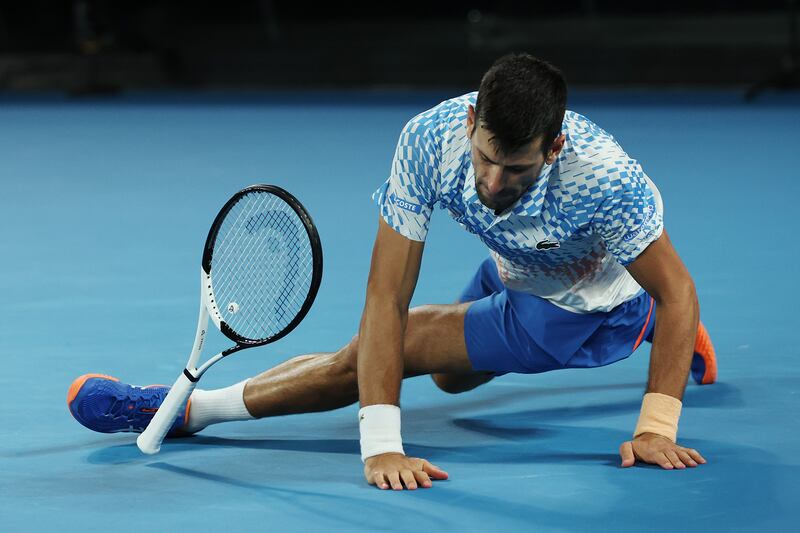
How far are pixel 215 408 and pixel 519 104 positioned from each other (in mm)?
1313

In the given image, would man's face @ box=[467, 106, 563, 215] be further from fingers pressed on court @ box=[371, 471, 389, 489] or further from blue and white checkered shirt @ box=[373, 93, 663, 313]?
fingers pressed on court @ box=[371, 471, 389, 489]

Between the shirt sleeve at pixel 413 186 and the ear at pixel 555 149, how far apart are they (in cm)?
34

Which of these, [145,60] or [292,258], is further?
[145,60]

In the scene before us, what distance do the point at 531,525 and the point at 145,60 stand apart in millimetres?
17993

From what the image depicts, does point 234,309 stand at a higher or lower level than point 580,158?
lower

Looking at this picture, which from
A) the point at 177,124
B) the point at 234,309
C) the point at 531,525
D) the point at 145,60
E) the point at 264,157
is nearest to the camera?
the point at 531,525

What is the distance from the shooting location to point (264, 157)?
11.3m

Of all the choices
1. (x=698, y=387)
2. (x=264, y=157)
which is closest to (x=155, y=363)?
(x=698, y=387)

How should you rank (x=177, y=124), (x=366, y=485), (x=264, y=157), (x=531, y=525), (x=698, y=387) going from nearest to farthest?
(x=531, y=525) < (x=366, y=485) < (x=698, y=387) < (x=264, y=157) < (x=177, y=124)

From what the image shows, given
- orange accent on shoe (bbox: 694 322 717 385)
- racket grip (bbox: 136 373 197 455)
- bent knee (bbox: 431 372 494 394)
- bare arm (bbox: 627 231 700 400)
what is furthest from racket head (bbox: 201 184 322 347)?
orange accent on shoe (bbox: 694 322 717 385)

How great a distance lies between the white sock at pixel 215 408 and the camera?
396cm

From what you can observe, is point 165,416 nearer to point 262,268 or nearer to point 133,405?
point 133,405

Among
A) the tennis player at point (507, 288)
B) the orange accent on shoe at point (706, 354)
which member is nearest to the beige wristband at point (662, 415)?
the tennis player at point (507, 288)

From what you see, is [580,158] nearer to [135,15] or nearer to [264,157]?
[264,157]
